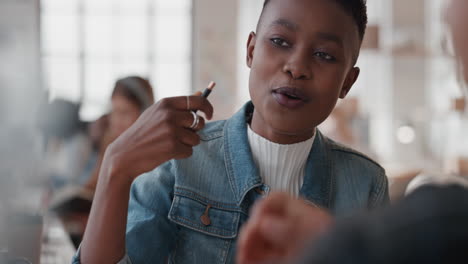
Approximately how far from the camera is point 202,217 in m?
0.88

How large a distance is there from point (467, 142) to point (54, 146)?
3.22 metres

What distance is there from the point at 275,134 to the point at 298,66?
0.14 meters

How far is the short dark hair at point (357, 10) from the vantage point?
2.85ft

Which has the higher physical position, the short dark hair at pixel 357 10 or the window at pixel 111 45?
the short dark hair at pixel 357 10

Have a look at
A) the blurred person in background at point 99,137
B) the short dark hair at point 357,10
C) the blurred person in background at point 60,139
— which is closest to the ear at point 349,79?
the short dark hair at point 357,10

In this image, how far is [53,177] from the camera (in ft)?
12.3

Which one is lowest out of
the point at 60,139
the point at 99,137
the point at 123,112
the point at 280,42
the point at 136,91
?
the point at 60,139

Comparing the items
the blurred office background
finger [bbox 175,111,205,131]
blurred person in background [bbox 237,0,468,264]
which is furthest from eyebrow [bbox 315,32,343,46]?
the blurred office background

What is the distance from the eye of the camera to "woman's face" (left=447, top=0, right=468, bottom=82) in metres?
0.38

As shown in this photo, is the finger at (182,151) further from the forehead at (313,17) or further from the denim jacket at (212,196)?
the forehead at (313,17)

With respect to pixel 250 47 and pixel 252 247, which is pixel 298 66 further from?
pixel 252 247

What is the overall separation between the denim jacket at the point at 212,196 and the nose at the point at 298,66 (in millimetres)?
155

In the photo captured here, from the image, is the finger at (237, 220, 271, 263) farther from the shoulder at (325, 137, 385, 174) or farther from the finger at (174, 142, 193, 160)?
the shoulder at (325, 137, 385, 174)

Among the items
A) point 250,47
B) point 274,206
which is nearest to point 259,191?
point 250,47
